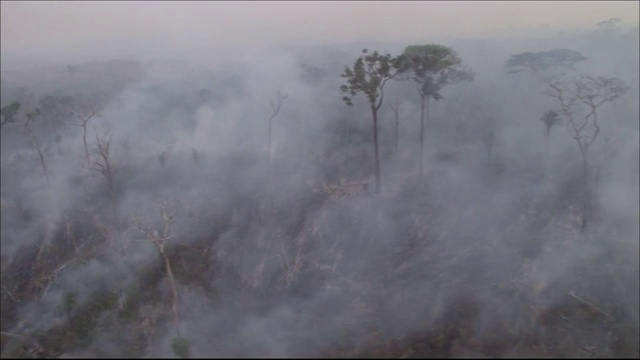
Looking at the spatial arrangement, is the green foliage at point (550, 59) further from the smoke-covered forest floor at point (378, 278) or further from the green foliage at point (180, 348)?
the green foliage at point (180, 348)

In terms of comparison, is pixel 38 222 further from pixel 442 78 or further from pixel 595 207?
pixel 595 207

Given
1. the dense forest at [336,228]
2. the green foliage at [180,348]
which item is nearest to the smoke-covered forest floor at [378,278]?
the dense forest at [336,228]

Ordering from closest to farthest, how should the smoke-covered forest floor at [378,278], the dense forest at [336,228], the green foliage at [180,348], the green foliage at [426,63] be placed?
1. the green foliage at [180,348]
2. the smoke-covered forest floor at [378,278]
3. the dense forest at [336,228]
4. the green foliage at [426,63]

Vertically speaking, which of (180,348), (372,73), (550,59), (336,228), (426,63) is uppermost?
(426,63)

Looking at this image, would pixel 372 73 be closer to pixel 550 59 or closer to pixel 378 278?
pixel 378 278

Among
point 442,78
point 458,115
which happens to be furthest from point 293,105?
point 442,78

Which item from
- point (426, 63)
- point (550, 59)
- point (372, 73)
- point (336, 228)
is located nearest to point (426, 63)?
point (426, 63)

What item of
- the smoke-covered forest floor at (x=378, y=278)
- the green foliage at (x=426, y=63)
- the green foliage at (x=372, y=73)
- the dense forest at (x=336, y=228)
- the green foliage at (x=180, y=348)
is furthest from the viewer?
the green foliage at (x=426, y=63)

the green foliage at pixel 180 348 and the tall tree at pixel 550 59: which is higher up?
the tall tree at pixel 550 59

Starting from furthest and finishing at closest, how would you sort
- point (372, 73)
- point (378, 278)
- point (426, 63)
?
point (426, 63) < point (372, 73) < point (378, 278)

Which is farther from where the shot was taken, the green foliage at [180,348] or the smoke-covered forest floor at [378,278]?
the smoke-covered forest floor at [378,278]
